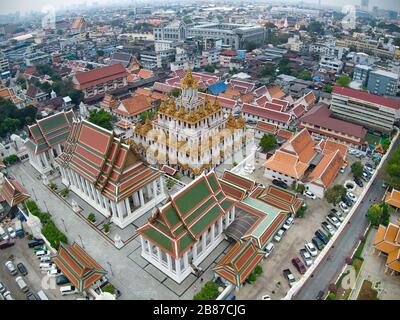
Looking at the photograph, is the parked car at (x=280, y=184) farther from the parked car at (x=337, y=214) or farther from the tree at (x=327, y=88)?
the tree at (x=327, y=88)

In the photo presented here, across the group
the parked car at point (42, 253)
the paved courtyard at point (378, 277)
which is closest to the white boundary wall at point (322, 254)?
the paved courtyard at point (378, 277)

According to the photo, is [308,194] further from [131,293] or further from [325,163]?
[131,293]

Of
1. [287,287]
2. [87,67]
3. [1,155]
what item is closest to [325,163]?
[287,287]

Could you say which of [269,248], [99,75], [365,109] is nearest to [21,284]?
[269,248]

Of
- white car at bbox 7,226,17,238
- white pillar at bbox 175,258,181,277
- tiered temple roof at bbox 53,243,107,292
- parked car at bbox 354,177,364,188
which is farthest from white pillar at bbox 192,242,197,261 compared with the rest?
parked car at bbox 354,177,364,188

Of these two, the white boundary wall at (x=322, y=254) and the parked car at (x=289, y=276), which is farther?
the parked car at (x=289, y=276)

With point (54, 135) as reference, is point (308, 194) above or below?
below
